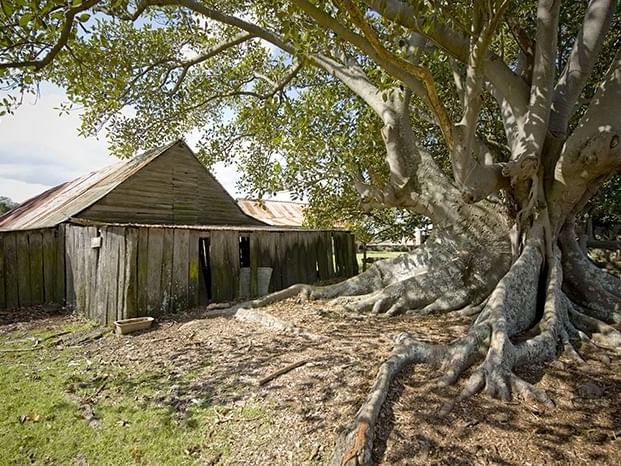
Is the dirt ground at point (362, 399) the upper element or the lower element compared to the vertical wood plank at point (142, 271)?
lower

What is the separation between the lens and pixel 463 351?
13.1 feet

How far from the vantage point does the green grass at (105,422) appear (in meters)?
3.15

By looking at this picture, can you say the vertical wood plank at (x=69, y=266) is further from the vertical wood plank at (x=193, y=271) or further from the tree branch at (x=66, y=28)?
the tree branch at (x=66, y=28)

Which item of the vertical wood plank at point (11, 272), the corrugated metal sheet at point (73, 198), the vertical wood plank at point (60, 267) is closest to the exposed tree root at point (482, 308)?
the vertical wood plank at point (60, 267)

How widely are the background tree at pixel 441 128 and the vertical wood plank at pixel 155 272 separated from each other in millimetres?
1997

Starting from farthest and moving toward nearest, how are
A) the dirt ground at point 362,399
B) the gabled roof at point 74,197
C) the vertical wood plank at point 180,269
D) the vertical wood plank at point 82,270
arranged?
the gabled roof at point 74,197 → the vertical wood plank at point 82,270 → the vertical wood plank at point 180,269 → the dirt ground at point 362,399

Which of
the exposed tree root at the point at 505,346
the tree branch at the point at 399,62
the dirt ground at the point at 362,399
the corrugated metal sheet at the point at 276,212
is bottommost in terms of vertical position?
the dirt ground at the point at 362,399

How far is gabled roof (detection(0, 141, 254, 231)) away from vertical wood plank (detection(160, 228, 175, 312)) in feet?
10.4

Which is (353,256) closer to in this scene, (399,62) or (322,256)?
(322,256)

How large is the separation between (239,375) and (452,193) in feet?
16.7

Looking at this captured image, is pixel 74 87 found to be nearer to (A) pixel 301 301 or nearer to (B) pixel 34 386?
(B) pixel 34 386

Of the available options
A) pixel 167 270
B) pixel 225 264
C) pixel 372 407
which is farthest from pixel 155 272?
pixel 372 407

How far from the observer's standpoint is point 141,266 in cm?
725

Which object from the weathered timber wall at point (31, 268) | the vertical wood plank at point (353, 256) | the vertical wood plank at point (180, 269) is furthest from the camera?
the vertical wood plank at point (353, 256)
